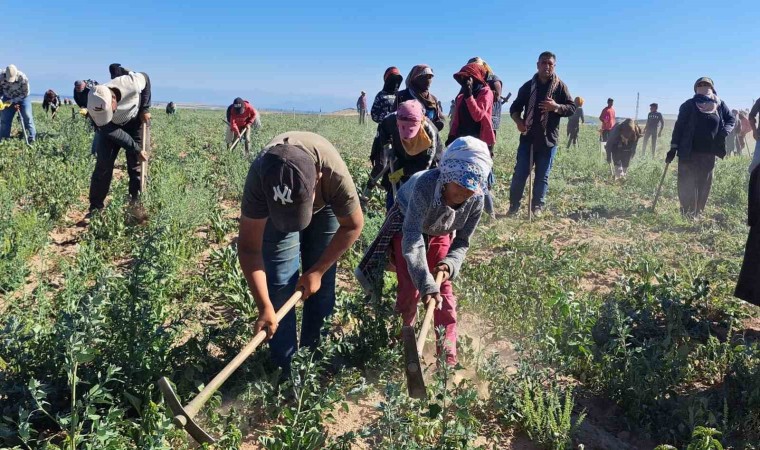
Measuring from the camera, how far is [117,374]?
94.9 inches

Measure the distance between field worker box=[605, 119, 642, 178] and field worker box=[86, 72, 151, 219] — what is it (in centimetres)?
818

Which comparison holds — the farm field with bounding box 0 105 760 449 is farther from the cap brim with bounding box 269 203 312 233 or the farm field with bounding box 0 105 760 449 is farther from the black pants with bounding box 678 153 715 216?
the black pants with bounding box 678 153 715 216

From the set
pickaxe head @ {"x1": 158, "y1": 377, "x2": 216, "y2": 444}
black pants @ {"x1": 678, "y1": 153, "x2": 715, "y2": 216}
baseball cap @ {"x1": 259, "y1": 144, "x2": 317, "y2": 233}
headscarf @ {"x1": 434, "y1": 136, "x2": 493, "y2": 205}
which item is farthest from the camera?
black pants @ {"x1": 678, "y1": 153, "x2": 715, "y2": 216}

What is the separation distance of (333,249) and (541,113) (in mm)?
4409

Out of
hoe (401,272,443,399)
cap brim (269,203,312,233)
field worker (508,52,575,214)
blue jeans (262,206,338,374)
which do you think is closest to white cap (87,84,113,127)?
blue jeans (262,206,338,374)

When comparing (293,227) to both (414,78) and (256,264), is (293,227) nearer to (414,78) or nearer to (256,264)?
(256,264)

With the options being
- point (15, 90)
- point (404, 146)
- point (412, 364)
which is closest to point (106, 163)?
point (404, 146)

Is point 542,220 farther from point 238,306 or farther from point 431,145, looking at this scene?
point 238,306

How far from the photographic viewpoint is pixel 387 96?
17.0ft

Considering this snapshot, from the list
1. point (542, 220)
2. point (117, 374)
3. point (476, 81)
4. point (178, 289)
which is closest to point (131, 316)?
point (117, 374)

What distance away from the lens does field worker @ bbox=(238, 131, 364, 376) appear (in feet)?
6.84

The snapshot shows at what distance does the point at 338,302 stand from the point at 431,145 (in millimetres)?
1360

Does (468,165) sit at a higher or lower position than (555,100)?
lower

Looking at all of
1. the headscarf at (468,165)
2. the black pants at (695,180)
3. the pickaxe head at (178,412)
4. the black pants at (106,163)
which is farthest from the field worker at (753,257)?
the black pants at (106,163)
